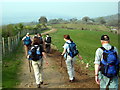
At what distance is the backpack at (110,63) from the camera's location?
545 centimetres

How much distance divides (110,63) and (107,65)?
0.10 m

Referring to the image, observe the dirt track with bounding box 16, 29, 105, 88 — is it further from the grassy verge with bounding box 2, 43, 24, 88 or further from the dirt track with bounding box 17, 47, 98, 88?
the grassy verge with bounding box 2, 43, 24, 88

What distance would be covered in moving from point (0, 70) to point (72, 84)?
183 inches

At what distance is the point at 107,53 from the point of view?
5.46m

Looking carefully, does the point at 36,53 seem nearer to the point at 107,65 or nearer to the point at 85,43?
the point at 107,65

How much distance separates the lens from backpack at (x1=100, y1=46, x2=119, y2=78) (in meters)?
5.45

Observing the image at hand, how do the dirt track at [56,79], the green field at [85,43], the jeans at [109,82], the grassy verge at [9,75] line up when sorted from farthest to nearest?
the green field at [85,43] → the grassy verge at [9,75] → the dirt track at [56,79] → the jeans at [109,82]

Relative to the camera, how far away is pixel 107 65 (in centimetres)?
548

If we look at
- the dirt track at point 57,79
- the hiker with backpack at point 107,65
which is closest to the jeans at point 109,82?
the hiker with backpack at point 107,65

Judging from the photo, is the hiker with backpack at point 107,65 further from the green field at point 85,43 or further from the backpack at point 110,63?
the green field at point 85,43

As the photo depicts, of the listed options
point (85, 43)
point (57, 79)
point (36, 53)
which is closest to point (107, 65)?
point (36, 53)

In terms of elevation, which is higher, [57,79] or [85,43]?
[85,43]

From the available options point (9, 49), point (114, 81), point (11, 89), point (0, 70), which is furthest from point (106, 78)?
point (9, 49)

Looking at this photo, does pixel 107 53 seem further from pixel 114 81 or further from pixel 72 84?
pixel 72 84
